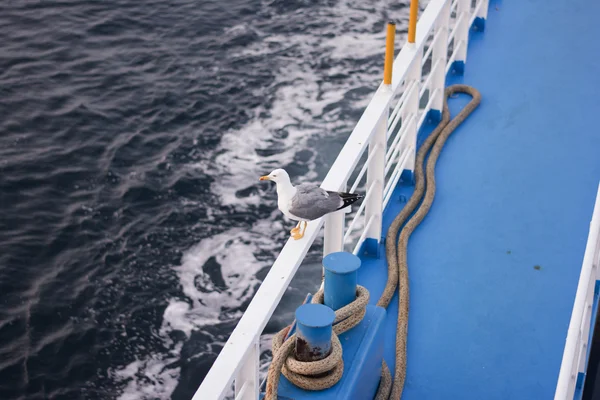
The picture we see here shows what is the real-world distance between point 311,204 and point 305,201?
1.2 inches

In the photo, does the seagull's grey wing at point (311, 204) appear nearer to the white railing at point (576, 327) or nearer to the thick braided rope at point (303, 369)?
the thick braided rope at point (303, 369)

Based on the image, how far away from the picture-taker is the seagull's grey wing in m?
3.39

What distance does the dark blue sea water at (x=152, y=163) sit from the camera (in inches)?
300

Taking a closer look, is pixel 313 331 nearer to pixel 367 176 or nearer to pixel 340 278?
pixel 340 278

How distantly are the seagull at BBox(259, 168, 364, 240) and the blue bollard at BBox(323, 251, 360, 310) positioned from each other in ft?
0.76

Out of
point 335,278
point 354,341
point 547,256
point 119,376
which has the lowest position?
point 119,376

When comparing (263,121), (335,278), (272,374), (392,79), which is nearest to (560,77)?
(392,79)

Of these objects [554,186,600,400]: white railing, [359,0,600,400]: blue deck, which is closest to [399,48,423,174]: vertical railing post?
[359,0,600,400]: blue deck

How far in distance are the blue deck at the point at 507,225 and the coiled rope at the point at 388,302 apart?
0.08 meters

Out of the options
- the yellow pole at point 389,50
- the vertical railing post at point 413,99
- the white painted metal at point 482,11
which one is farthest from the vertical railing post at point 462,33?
the yellow pole at point 389,50

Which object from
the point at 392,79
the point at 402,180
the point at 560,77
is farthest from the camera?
the point at 560,77

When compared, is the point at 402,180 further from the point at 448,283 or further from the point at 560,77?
the point at 560,77

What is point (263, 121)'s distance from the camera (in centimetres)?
1071

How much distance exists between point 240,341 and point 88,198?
691cm
